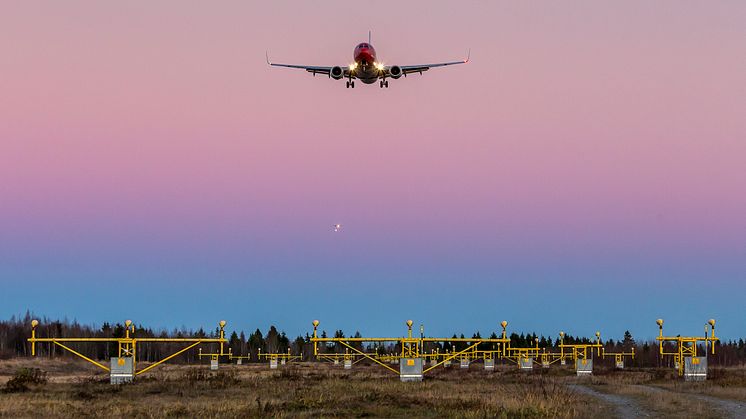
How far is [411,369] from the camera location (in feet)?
181

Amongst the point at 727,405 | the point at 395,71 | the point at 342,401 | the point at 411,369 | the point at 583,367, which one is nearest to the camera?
the point at 727,405

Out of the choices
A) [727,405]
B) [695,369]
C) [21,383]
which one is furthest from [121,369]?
[695,369]

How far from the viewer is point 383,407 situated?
36.0 metres

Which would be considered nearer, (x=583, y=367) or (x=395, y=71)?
(x=395, y=71)

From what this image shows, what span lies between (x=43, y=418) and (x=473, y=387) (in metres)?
27.7

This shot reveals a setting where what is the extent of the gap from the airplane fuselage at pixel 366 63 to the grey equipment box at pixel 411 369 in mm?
21148

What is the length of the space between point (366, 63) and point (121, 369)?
88.6 feet

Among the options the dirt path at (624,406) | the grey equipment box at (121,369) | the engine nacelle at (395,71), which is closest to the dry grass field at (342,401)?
the dirt path at (624,406)

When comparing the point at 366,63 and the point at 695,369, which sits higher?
the point at 366,63

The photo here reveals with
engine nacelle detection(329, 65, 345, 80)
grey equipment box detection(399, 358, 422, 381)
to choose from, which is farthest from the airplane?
grey equipment box detection(399, 358, 422, 381)

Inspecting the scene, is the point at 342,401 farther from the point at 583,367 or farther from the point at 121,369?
the point at 583,367

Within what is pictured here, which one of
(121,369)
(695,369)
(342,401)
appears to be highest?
(121,369)

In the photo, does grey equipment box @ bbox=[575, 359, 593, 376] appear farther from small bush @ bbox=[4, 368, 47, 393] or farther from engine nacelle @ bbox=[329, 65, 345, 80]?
small bush @ bbox=[4, 368, 47, 393]

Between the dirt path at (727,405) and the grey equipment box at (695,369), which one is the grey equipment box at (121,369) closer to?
the dirt path at (727,405)
